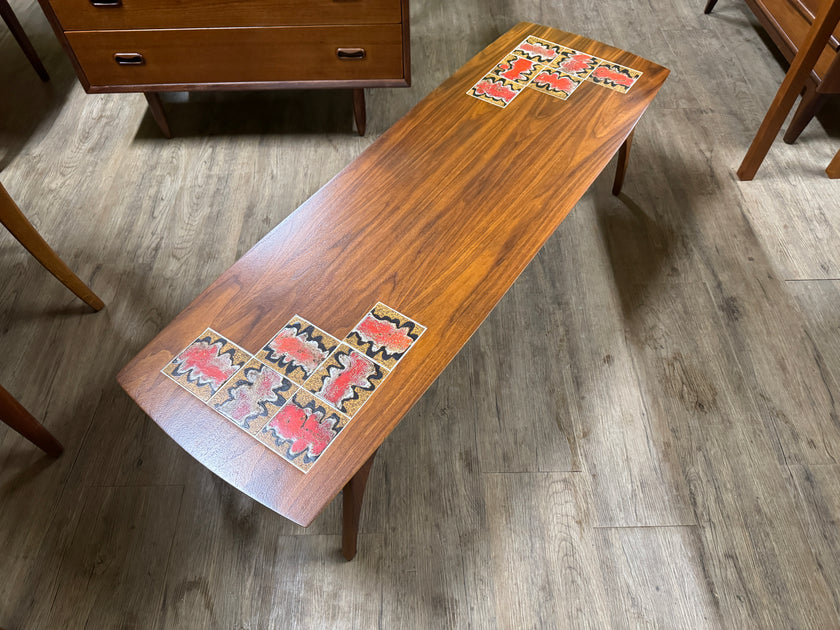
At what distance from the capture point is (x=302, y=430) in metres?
1.03

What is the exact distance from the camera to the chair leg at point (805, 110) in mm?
1967

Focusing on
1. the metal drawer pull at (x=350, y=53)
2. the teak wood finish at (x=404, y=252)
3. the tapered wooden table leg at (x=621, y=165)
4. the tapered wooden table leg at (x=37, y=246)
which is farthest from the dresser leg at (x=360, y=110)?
the tapered wooden table leg at (x=37, y=246)

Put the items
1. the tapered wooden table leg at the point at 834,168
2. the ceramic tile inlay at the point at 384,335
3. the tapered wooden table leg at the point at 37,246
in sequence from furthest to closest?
the tapered wooden table leg at the point at 834,168 < the tapered wooden table leg at the point at 37,246 < the ceramic tile inlay at the point at 384,335

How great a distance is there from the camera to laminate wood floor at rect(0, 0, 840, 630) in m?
1.27

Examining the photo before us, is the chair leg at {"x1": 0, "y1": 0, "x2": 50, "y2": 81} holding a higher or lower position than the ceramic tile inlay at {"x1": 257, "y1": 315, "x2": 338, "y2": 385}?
lower

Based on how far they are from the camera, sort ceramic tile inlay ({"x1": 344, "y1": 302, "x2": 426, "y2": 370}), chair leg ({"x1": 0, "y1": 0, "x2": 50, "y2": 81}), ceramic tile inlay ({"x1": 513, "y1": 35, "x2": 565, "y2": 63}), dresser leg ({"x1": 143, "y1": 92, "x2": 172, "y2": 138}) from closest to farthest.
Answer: ceramic tile inlay ({"x1": 344, "y1": 302, "x2": 426, "y2": 370}) → ceramic tile inlay ({"x1": 513, "y1": 35, "x2": 565, "y2": 63}) → dresser leg ({"x1": 143, "y1": 92, "x2": 172, "y2": 138}) → chair leg ({"x1": 0, "y1": 0, "x2": 50, "y2": 81})

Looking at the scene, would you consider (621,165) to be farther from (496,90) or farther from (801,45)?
(801,45)

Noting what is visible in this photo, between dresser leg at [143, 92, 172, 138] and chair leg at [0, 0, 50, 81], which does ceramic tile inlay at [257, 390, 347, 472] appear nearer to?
dresser leg at [143, 92, 172, 138]

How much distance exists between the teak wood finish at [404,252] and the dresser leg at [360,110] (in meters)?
0.53

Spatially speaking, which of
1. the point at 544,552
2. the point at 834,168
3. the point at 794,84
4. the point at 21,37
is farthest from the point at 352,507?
the point at 21,37

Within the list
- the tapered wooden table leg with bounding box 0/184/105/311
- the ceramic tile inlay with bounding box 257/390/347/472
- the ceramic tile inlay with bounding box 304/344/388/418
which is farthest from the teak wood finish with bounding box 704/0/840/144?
the tapered wooden table leg with bounding box 0/184/105/311

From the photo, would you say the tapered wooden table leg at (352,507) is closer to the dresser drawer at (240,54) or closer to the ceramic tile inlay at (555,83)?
the ceramic tile inlay at (555,83)

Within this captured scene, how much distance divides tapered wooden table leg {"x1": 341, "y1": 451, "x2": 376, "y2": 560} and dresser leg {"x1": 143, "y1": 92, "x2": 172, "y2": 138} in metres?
1.64

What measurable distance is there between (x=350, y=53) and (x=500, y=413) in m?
1.27
